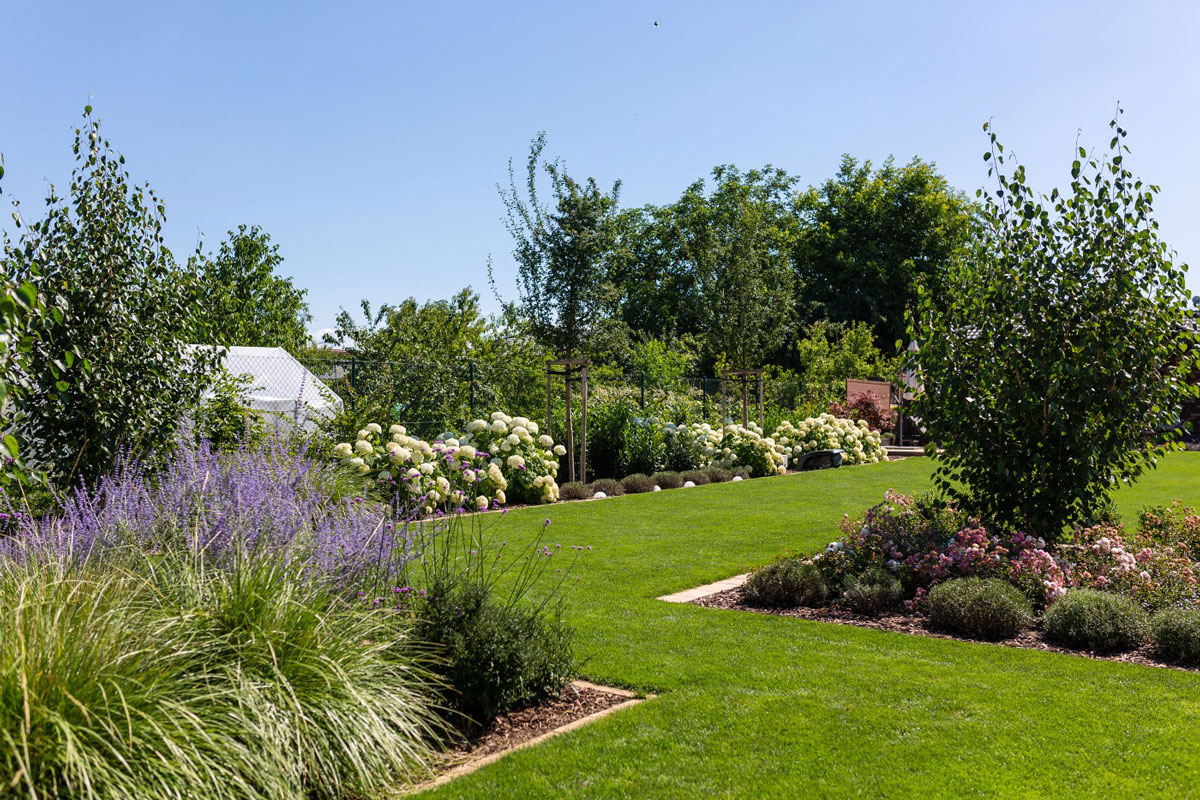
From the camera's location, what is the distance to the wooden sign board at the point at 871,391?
25391 millimetres

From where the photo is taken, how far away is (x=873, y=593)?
6.36 m

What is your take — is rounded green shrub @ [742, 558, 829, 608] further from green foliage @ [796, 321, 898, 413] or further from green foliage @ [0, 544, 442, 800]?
green foliage @ [796, 321, 898, 413]

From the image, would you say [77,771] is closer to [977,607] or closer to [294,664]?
[294,664]

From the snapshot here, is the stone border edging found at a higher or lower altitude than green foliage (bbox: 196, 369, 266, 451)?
lower

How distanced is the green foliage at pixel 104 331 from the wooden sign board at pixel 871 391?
21022mm

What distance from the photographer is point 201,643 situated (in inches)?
130

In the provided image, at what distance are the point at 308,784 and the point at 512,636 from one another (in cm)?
117

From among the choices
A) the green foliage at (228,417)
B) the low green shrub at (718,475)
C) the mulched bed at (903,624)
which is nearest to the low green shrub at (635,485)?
the low green shrub at (718,475)

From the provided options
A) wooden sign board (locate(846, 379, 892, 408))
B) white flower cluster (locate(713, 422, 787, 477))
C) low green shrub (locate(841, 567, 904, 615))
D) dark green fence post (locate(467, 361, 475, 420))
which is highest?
wooden sign board (locate(846, 379, 892, 408))

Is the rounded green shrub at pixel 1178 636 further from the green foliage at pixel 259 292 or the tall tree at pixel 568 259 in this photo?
the green foliage at pixel 259 292

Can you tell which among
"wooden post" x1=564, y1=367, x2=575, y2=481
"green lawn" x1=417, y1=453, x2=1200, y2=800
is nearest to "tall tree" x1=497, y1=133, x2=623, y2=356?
"wooden post" x1=564, y1=367, x2=575, y2=481

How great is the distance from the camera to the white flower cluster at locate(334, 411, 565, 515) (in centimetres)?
1052

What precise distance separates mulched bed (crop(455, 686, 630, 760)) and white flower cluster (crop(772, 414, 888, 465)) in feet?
50.3

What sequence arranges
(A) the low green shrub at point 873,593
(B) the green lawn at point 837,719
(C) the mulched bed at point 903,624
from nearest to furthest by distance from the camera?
1. (B) the green lawn at point 837,719
2. (C) the mulched bed at point 903,624
3. (A) the low green shrub at point 873,593
